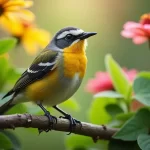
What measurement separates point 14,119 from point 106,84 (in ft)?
1.60

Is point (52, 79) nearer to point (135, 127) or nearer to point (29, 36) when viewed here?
point (29, 36)

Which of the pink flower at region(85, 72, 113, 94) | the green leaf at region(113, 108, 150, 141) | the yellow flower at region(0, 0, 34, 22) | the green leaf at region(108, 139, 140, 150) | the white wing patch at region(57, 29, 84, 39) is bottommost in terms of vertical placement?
the green leaf at region(108, 139, 140, 150)

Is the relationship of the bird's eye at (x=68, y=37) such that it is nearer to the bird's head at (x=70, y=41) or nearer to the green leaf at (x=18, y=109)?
the bird's head at (x=70, y=41)

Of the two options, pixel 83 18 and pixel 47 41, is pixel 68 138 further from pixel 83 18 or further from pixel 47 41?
pixel 83 18

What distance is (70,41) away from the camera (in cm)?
180

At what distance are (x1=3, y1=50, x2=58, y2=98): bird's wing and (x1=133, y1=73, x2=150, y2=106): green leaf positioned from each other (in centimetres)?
32

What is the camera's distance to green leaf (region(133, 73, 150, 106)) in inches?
55.4

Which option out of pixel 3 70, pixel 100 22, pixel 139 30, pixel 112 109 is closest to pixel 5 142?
pixel 3 70

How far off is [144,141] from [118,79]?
1.02ft

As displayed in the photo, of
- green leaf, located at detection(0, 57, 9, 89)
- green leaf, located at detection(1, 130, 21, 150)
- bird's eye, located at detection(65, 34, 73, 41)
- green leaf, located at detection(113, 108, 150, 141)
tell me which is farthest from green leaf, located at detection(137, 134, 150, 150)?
bird's eye, located at detection(65, 34, 73, 41)

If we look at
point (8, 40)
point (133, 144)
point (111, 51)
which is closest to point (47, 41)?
point (8, 40)

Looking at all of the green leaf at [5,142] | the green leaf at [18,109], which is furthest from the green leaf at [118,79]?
the green leaf at [5,142]

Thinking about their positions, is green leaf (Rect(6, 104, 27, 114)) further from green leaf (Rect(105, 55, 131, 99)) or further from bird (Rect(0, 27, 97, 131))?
green leaf (Rect(105, 55, 131, 99))

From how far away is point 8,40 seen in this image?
4.71 ft
